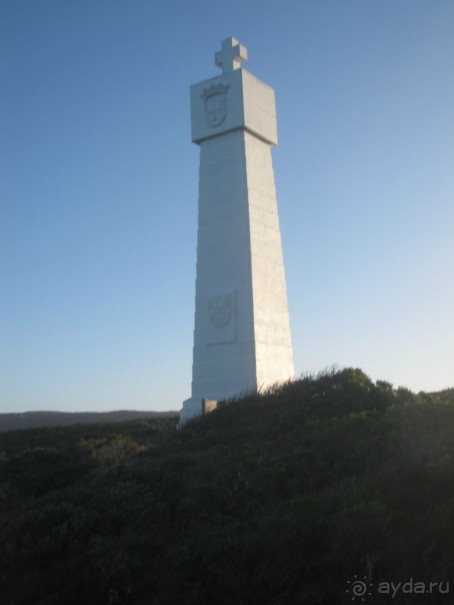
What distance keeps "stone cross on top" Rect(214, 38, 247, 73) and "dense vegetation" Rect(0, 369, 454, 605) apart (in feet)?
40.6

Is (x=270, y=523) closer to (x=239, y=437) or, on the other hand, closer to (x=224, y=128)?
(x=239, y=437)

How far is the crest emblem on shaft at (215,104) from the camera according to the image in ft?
65.4

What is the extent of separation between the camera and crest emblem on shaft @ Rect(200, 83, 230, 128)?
784 inches

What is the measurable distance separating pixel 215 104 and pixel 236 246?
15.0 ft

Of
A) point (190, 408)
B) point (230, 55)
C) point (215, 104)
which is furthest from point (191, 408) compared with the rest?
point (230, 55)

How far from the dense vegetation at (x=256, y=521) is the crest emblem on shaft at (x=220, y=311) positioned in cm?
605

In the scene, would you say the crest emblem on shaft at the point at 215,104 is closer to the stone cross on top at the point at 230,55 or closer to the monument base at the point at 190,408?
the stone cross on top at the point at 230,55

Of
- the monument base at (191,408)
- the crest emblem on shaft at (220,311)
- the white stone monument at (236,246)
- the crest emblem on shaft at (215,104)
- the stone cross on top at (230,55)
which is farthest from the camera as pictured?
the stone cross on top at (230,55)

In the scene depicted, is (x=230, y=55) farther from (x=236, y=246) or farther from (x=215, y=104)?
(x=236, y=246)

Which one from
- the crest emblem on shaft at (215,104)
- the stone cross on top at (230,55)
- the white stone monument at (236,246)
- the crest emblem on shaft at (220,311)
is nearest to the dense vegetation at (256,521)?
the white stone monument at (236,246)

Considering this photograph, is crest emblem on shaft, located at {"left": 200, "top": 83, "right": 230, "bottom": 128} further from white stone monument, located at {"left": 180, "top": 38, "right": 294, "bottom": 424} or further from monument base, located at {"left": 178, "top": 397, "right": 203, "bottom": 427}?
monument base, located at {"left": 178, "top": 397, "right": 203, "bottom": 427}

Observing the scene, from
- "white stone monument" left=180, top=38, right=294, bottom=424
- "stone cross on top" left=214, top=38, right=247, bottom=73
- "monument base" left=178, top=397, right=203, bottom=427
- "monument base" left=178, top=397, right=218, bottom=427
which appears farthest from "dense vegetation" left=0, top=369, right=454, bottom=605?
"stone cross on top" left=214, top=38, right=247, bottom=73

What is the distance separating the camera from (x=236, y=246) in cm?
1870

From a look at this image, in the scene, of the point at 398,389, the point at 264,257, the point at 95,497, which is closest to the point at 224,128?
the point at 264,257
